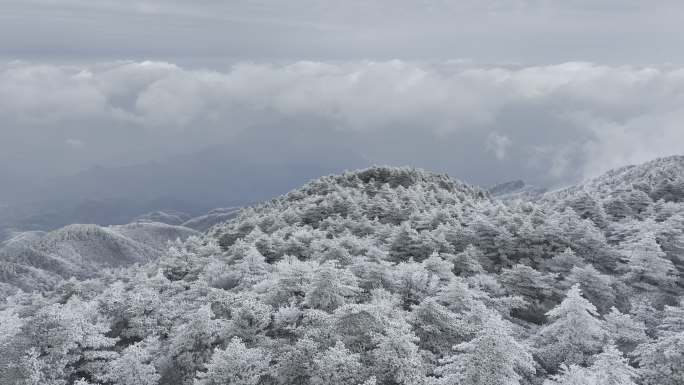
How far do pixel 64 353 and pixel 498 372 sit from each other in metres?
20.4

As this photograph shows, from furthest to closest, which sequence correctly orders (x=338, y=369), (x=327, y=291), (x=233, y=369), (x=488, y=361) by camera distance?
(x=327, y=291)
(x=233, y=369)
(x=338, y=369)
(x=488, y=361)

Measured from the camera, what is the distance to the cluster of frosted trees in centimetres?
2038

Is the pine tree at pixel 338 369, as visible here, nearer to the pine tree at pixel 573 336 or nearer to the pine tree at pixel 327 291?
the pine tree at pixel 327 291

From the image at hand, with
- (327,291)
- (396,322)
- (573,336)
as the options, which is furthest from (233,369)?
(573,336)

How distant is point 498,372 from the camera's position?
700 inches

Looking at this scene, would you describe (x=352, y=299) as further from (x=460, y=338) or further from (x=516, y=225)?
(x=516, y=225)

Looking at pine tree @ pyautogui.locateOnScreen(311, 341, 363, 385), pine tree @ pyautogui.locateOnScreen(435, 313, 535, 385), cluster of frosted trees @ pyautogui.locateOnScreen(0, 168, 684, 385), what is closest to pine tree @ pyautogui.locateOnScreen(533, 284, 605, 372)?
cluster of frosted trees @ pyautogui.locateOnScreen(0, 168, 684, 385)

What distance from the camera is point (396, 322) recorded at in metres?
22.0

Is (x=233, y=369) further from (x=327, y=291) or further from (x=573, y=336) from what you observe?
(x=573, y=336)

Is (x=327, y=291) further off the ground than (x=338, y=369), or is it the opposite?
(x=327, y=291)

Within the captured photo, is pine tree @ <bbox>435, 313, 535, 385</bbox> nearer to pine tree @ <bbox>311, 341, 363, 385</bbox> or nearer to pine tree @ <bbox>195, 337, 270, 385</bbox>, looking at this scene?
pine tree @ <bbox>311, 341, 363, 385</bbox>

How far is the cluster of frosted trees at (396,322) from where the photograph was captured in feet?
66.8

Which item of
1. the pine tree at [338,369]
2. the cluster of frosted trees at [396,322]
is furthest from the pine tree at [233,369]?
the pine tree at [338,369]

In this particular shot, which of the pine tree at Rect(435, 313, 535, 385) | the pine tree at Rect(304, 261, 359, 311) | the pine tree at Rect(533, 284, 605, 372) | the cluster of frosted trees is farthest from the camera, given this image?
the pine tree at Rect(304, 261, 359, 311)
